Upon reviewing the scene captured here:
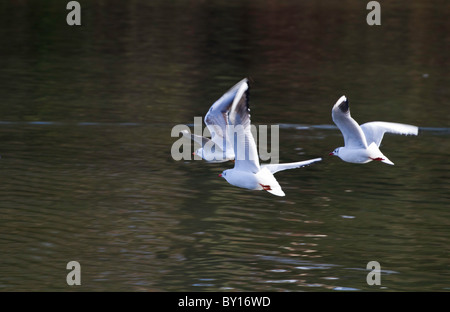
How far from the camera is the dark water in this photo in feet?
48.7

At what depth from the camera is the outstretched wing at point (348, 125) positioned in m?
15.7

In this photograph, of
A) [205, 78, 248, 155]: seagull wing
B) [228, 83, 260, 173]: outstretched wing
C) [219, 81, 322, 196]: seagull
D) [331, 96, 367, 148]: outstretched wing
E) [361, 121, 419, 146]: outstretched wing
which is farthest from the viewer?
[361, 121, 419, 146]: outstretched wing

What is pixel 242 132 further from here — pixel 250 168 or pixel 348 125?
pixel 348 125

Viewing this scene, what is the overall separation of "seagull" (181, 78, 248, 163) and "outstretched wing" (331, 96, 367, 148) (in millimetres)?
1810

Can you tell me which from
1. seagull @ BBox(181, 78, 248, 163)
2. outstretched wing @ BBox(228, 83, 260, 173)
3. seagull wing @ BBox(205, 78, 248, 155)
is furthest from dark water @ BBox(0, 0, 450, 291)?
outstretched wing @ BBox(228, 83, 260, 173)

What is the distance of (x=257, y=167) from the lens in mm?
14734

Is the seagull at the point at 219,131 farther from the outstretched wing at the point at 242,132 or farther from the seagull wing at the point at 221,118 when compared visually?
the outstretched wing at the point at 242,132

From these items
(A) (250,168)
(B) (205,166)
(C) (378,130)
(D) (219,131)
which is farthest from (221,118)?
(B) (205,166)

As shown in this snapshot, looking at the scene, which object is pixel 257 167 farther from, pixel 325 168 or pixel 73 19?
pixel 73 19

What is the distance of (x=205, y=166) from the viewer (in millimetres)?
20531

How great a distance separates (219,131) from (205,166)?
3.59 m

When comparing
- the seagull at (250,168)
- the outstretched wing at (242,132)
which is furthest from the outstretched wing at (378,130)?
the outstretched wing at (242,132)

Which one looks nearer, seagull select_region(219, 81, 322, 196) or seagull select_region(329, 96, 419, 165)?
seagull select_region(219, 81, 322, 196)

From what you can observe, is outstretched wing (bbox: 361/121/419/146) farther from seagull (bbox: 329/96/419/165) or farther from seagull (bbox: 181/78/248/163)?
seagull (bbox: 181/78/248/163)
